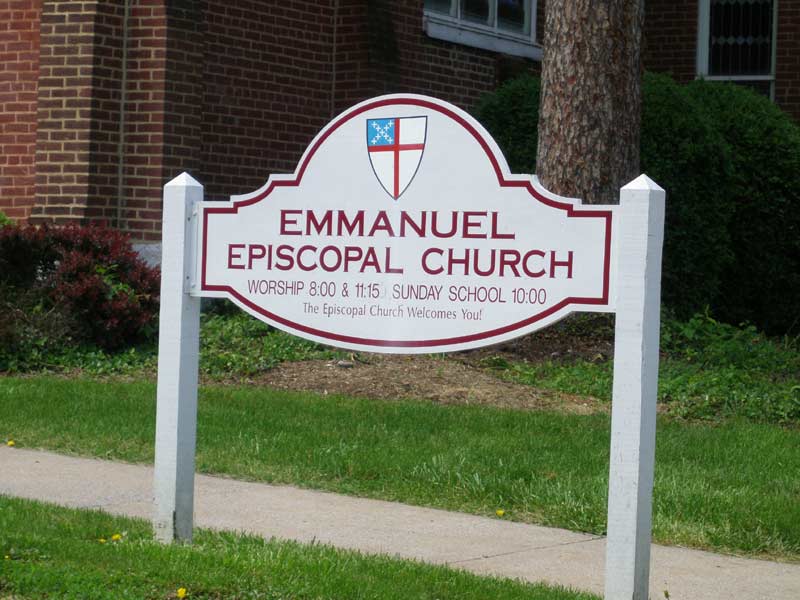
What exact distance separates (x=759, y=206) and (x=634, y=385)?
38.2ft

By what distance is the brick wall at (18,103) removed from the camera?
13180mm

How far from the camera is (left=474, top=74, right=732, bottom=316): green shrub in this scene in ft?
45.1

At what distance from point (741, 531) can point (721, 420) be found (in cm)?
338

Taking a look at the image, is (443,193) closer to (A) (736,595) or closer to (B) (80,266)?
(A) (736,595)

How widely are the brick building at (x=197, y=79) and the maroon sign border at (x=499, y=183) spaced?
7.53 m

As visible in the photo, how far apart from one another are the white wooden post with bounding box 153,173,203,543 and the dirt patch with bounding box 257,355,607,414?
4.12 meters

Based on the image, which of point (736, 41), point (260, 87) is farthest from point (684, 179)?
point (736, 41)

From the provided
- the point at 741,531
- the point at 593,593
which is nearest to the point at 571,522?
the point at 741,531

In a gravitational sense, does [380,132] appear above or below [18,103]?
below

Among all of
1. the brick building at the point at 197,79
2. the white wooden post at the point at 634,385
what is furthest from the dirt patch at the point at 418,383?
the white wooden post at the point at 634,385

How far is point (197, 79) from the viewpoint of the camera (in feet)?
42.9

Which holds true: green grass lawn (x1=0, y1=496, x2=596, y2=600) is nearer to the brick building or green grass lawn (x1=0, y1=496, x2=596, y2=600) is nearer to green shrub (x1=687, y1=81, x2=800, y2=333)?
the brick building

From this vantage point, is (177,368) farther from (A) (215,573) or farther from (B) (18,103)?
(B) (18,103)

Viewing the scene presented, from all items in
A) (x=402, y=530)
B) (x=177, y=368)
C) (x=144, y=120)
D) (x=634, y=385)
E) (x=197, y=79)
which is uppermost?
(x=197, y=79)
